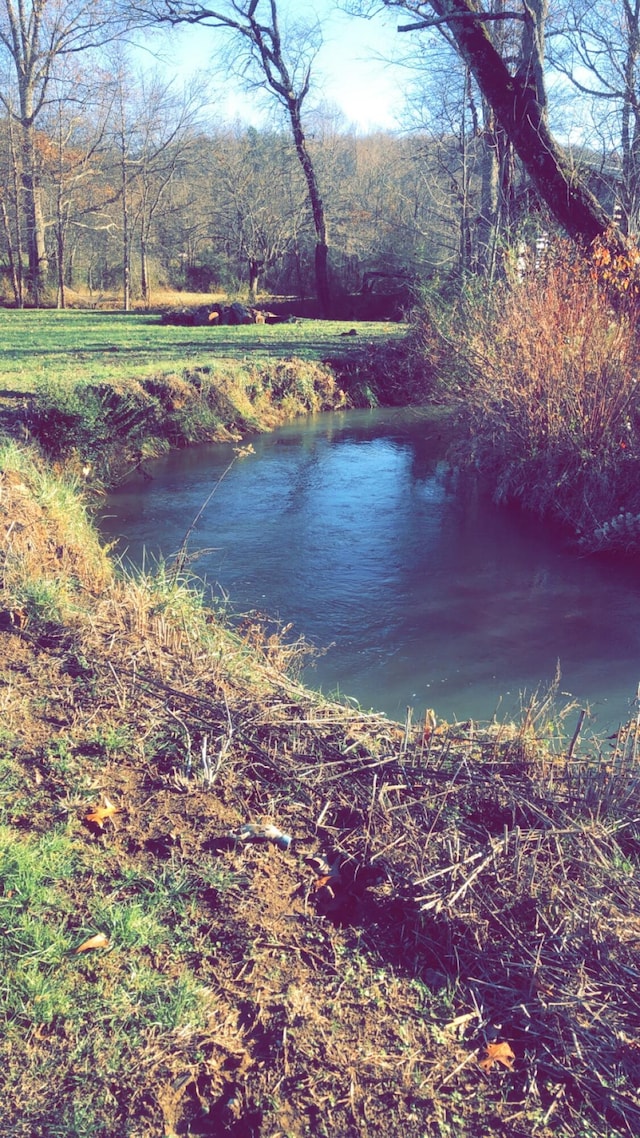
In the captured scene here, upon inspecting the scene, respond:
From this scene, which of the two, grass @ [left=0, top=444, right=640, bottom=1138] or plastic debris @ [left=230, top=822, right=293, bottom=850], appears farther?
plastic debris @ [left=230, top=822, right=293, bottom=850]

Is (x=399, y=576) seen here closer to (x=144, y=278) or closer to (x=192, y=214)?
(x=144, y=278)

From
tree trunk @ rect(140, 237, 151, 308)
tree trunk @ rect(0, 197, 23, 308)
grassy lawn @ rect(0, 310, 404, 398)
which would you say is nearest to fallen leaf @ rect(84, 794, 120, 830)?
grassy lawn @ rect(0, 310, 404, 398)

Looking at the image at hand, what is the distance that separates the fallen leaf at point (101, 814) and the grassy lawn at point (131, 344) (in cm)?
841

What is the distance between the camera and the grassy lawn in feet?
39.9

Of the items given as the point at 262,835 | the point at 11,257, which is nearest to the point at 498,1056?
the point at 262,835

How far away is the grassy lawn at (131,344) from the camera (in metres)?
12.2

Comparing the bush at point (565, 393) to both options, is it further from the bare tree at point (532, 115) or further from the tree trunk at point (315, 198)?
the tree trunk at point (315, 198)

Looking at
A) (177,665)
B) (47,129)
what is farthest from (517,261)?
(47,129)

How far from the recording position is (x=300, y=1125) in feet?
6.57

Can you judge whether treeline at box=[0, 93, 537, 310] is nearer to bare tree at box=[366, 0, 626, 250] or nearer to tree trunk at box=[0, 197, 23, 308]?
tree trunk at box=[0, 197, 23, 308]

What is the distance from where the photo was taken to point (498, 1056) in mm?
2217

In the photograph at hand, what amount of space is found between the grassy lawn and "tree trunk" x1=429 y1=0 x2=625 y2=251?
5.67 m

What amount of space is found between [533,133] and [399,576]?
560 cm

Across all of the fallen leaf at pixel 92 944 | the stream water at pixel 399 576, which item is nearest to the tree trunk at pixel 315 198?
the stream water at pixel 399 576
